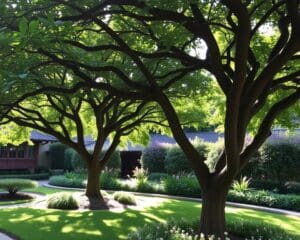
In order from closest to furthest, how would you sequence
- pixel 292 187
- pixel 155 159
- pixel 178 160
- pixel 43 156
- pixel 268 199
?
pixel 268 199 < pixel 292 187 < pixel 178 160 < pixel 155 159 < pixel 43 156

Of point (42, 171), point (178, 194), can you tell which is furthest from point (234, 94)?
point (42, 171)

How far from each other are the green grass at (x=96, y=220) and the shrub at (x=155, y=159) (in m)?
12.7

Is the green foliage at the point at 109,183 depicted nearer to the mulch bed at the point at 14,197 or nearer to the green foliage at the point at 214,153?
the mulch bed at the point at 14,197

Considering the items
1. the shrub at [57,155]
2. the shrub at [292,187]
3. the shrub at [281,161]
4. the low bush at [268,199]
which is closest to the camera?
the low bush at [268,199]

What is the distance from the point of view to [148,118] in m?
19.4

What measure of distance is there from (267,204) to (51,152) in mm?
29732

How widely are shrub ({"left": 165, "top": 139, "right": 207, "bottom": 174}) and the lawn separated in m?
9.61

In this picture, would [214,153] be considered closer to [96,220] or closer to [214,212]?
[96,220]

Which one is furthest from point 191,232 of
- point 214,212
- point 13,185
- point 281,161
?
point 13,185

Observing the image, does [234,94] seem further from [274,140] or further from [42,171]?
[42,171]

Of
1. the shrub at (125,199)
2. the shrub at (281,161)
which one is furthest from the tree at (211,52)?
the shrub at (281,161)

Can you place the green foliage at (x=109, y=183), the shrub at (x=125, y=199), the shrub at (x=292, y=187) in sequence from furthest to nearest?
the green foliage at (x=109, y=183)
the shrub at (x=292, y=187)
the shrub at (x=125, y=199)

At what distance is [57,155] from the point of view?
43.1m

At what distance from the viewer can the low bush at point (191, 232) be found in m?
8.14
